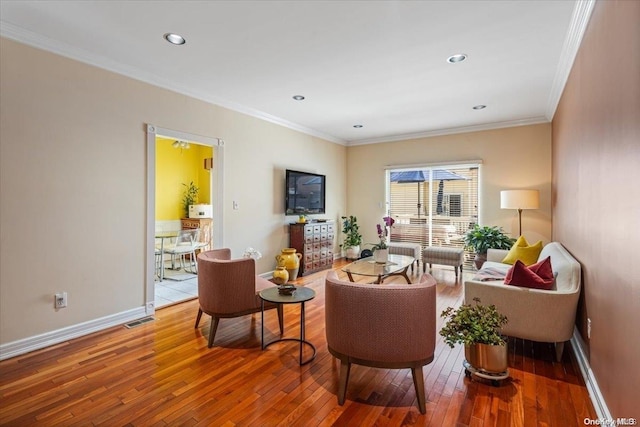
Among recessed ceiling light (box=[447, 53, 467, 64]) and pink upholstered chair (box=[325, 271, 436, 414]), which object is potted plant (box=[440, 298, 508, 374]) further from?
recessed ceiling light (box=[447, 53, 467, 64])

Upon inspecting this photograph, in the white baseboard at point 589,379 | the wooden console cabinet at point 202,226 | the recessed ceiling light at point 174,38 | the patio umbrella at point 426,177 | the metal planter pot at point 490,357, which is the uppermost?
the recessed ceiling light at point 174,38

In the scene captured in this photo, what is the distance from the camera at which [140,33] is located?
264 cm

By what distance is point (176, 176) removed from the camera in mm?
6855

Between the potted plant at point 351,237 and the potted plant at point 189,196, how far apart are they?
347cm

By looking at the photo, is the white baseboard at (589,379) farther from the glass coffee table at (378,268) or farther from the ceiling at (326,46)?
the ceiling at (326,46)

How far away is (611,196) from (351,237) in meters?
5.08

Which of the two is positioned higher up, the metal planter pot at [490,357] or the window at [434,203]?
the window at [434,203]

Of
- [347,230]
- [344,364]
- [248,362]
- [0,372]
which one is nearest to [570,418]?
[344,364]

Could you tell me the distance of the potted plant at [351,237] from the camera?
670 cm

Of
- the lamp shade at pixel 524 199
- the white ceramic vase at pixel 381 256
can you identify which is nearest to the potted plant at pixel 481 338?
the white ceramic vase at pixel 381 256

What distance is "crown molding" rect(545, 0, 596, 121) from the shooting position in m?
2.25

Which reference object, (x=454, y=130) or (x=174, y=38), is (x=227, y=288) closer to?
(x=174, y=38)

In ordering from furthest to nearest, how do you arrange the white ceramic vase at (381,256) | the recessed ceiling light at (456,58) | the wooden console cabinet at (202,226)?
the wooden console cabinet at (202,226) → the white ceramic vase at (381,256) → the recessed ceiling light at (456,58)

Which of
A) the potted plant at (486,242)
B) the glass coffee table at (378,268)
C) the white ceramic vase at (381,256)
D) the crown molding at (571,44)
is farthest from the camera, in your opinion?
the potted plant at (486,242)
